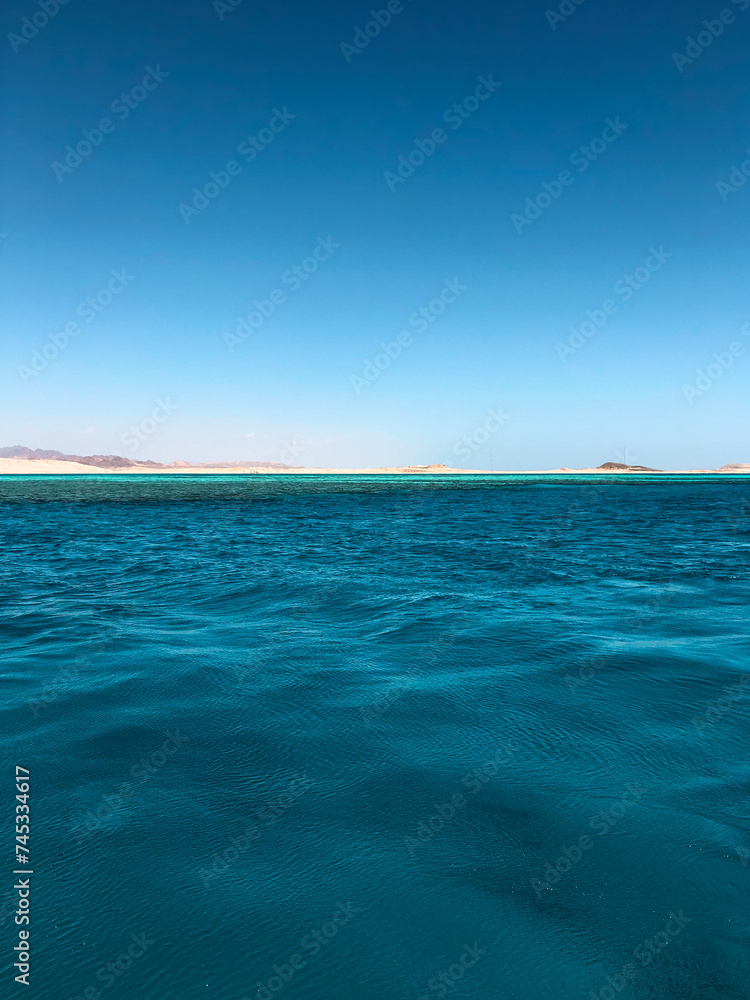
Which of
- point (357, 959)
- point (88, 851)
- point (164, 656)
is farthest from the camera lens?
point (164, 656)

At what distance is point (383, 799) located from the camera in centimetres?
458

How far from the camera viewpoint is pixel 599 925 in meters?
3.35

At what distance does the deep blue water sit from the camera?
3.12 m

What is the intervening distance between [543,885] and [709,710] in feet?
13.0

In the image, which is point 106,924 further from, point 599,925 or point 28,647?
point 28,647

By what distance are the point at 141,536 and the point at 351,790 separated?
21.9 metres

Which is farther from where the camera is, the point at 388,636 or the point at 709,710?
the point at 388,636

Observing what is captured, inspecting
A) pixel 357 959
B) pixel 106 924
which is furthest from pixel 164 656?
pixel 357 959

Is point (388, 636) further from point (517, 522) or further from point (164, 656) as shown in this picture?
point (517, 522)

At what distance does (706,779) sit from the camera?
489 cm

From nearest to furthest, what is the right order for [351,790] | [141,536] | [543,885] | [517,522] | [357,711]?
[543,885]
[351,790]
[357,711]
[141,536]
[517,522]

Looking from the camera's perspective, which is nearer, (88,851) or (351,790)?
(88,851)

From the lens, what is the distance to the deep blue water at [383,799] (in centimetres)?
312

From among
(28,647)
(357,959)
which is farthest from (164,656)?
(357,959)
